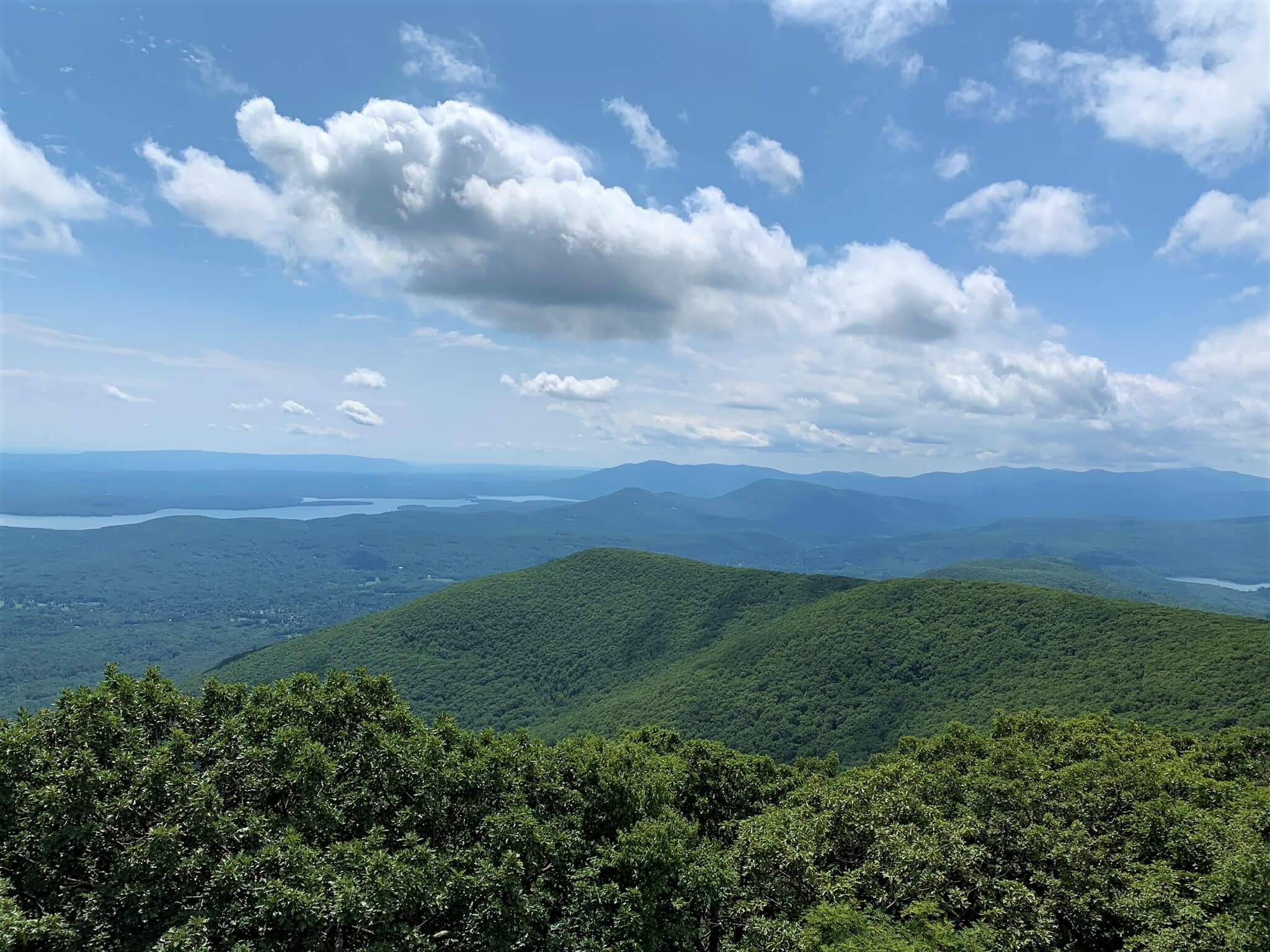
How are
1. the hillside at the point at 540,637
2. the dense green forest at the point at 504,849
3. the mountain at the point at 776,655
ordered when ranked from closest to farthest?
1. the dense green forest at the point at 504,849
2. the mountain at the point at 776,655
3. the hillside at the point at 540,637

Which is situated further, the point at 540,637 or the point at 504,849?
the point at 540,637

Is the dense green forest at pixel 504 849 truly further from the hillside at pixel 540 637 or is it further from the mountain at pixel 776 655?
the hillside at pixel 540 637

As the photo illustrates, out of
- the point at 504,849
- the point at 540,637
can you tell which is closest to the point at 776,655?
the point at 540,637

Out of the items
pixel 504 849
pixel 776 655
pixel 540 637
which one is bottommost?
pixel 540 637

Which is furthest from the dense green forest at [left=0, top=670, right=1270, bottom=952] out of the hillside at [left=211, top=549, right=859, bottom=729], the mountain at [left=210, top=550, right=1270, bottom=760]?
the hillside at [left=211, top=549, right=859, bottom=729]

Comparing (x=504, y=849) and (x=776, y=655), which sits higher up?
(x=504, y=849)

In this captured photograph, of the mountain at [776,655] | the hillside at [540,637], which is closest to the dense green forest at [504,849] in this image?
the mountain at [776,655]

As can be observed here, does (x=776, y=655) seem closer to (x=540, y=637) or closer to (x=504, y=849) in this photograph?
Answer: (x=540, y=637)

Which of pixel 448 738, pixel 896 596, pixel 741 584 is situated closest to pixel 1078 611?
pixel 896 596
